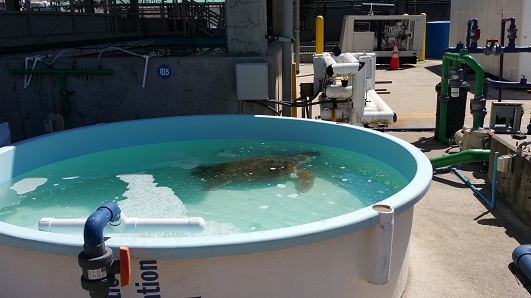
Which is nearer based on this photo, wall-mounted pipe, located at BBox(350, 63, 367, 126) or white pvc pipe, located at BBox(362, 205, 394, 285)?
white pvc pipe, located at BBox(362, 205, 394, 285)

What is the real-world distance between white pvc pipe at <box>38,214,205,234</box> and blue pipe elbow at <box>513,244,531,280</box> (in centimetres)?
237

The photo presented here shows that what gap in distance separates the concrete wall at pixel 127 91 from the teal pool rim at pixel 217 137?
20.6 inches

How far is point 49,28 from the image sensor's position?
9.51 meters

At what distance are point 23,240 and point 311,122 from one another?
363cm

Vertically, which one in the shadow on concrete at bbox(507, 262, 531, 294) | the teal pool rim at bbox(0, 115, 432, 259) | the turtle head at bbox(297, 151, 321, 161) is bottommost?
the shadow on concrete at bbox(507, 262, 531, 294)

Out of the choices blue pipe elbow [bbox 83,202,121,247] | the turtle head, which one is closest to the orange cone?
the turtle head

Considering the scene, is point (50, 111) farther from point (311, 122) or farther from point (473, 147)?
point (473, 147)

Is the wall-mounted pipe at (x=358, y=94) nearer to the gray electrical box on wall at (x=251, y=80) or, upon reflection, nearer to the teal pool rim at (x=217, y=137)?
the teal pool rim at (x=217, y=137)

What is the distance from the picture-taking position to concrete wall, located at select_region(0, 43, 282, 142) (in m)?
6.08

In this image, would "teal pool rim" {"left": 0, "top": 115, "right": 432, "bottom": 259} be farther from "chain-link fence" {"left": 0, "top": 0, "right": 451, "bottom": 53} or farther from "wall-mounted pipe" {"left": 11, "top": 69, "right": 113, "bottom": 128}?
"chain-link fence" {"left": 0, "top": 0, "right": 451, "bottom": 53}

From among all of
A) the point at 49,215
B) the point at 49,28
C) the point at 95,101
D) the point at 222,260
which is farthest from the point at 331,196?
the point at 49,28

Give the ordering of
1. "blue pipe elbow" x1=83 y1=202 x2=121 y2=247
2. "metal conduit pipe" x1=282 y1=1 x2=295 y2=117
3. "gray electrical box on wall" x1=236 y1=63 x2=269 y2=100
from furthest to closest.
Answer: "metal conduit pipe" x1=282 y1=1 x2=295 y2=117
"gray electrical box on wall" x1=236 y1=63 x2=269 y2=100
"blue pipe elbow" x1=83 y1=202 x2=121 y2=247

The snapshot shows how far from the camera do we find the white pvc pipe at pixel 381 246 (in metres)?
2.82

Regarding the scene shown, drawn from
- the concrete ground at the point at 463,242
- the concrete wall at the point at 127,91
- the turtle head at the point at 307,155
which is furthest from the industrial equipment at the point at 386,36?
the turtle head at the point at 307,155
